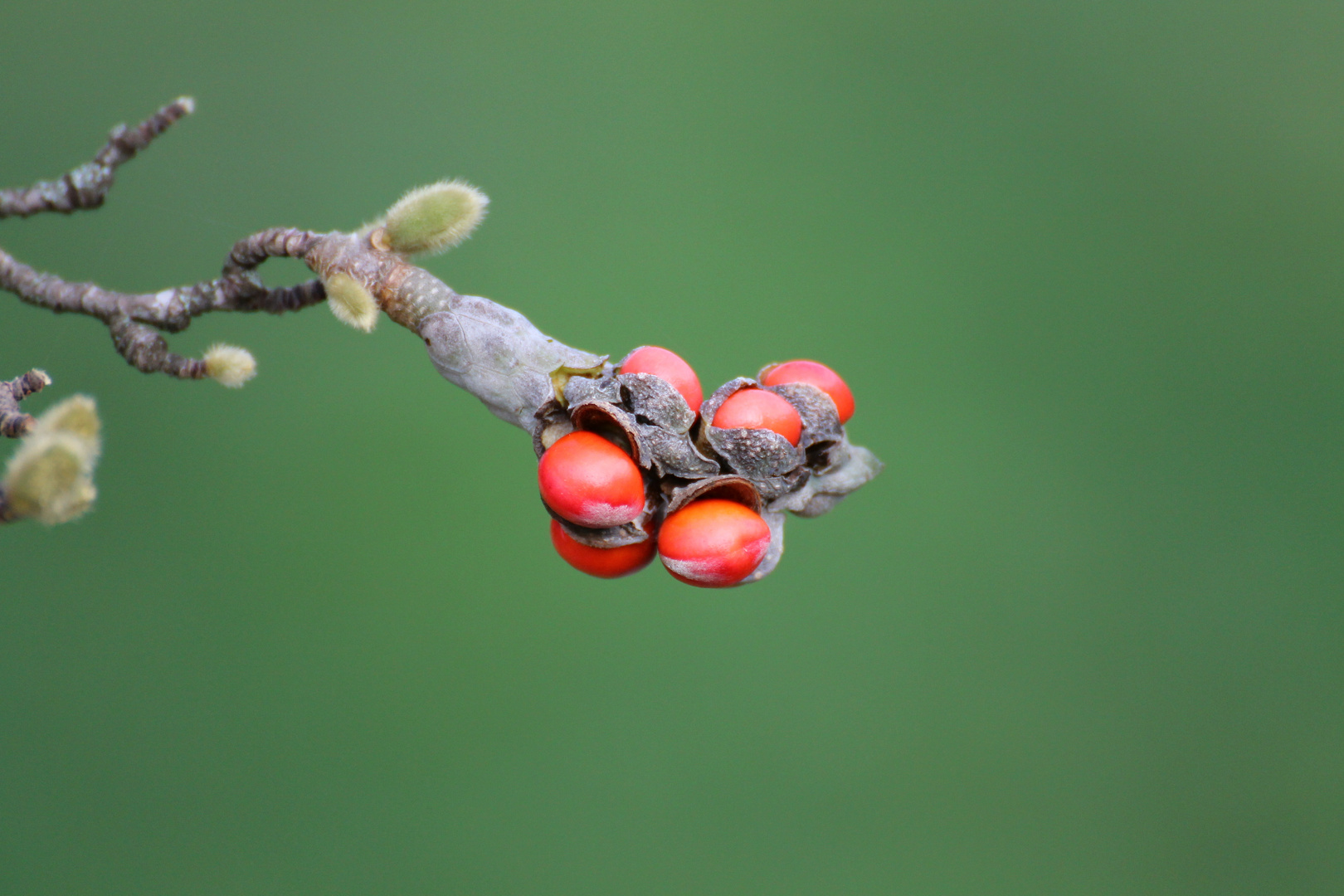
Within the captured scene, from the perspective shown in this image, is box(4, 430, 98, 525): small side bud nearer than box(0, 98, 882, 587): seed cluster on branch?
Yes

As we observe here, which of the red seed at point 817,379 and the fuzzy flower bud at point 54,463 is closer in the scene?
the fuzzy flower bud at point 54,463

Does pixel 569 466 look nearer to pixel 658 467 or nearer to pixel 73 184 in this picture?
pixel 658 467

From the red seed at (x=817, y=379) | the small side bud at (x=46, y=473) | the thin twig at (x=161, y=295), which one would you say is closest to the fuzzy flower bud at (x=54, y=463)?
the small side bud at (x=46, y=473)

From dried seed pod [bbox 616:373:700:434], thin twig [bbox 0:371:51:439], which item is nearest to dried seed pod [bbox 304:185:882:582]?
dried seed pod [bbox 616:373:700:434]

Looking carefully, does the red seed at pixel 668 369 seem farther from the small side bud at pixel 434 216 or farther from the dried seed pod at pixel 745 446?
the small side bud at pixel 434 216

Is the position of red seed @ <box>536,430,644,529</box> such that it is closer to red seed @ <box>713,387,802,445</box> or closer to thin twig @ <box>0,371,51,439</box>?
red seed @ <box>713,387,802,445</box>

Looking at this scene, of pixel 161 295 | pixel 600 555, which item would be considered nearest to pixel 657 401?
pixel 600 555
